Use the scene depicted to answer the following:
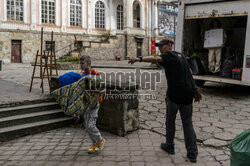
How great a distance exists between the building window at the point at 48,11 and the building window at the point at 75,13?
206 centimetres

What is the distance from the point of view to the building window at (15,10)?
22822mm

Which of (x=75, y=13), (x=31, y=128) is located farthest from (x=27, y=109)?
(x=75, y=13)

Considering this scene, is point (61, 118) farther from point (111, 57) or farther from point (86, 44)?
point (111, 57)

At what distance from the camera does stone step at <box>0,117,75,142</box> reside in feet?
15.2

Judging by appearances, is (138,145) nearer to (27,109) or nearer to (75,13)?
(27,109)

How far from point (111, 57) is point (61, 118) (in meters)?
23.4

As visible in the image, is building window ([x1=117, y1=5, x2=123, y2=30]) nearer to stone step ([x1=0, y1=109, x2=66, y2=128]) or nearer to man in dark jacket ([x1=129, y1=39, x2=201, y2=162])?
stone step ([x1=0, y1=109, x2=66, y2=128])

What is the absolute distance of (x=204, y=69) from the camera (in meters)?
9.91

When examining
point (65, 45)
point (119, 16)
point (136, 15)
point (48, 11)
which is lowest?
point (65, 45)

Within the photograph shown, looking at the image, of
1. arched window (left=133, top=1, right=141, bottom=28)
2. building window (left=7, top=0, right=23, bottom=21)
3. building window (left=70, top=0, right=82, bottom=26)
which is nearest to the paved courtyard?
building window (left=7, top=0, right=23, bottom=21)

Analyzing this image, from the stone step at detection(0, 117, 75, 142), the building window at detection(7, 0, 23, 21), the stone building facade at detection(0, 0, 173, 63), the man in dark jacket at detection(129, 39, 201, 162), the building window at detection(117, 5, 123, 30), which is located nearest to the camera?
the man in dark jacket at detection(129, 39, 201, 162)

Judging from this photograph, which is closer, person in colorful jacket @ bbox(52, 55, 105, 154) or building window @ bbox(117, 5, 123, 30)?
person in colorful jacket @ bbox(52, 55, 105, 154)

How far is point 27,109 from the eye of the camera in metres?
5.36

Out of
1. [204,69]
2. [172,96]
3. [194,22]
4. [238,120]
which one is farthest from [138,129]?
[194,22]
